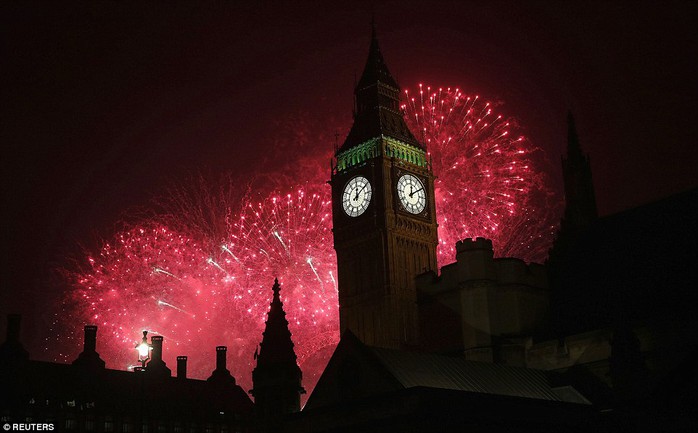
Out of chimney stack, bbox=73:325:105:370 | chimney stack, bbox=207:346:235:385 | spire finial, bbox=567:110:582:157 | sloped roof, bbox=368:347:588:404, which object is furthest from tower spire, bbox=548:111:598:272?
chimney stack, bbox=73:325:105:370

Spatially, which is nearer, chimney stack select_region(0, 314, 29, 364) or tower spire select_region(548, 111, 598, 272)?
chimney stack select_region(0, 314, 29, 364)

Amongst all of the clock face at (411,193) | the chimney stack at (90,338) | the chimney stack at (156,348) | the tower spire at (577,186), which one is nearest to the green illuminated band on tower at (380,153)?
the clock face at (411,193)

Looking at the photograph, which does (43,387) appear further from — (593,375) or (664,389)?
(664,389)

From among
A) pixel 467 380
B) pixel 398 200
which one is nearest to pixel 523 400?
pixel 467 380

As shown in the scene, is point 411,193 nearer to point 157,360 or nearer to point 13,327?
point 157,360

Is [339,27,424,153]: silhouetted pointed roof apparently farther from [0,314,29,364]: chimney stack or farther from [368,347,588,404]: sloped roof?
[368,347,588,404]: sloped roof

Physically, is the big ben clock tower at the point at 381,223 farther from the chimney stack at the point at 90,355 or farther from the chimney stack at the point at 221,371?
the chimney stack at the point at 90,355
